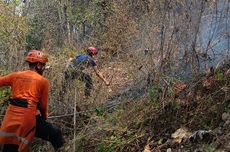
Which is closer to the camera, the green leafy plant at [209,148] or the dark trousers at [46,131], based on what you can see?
the green leafy plant at [209,148]

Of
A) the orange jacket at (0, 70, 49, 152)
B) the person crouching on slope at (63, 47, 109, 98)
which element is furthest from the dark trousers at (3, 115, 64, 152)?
the person crouching on slope at (63, 47, 109, 98)

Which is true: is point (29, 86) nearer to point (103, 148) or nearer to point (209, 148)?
point (103, 148)

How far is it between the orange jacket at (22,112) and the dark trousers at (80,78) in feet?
6.62

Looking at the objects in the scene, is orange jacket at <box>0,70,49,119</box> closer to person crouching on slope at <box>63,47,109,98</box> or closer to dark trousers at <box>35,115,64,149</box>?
dark trousers at <box>35,115,64,149</box>

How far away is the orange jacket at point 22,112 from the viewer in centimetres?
534

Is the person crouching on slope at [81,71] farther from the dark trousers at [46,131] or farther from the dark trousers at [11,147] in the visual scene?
the dark trousers at [11,147]

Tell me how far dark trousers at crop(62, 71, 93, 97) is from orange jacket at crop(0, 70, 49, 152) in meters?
2.02

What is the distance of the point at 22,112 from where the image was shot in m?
5.34

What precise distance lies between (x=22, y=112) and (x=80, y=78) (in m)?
2.44

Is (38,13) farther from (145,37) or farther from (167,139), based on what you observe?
(167,139)

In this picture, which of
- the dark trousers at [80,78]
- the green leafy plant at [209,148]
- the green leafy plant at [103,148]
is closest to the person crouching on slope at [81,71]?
the dark trousers at [80,78]

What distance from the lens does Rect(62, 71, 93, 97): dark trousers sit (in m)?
7.51

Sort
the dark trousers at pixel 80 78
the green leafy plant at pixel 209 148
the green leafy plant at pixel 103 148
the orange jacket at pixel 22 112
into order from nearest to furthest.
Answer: the green leafy plant at pixel 209 148 < the orange jacket at pixel 22 112 < the green leafy plant at pixel 103 148 < the dark trousers at pixel 80 78

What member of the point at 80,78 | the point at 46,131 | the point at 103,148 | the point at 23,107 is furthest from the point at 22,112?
the point at 80,78
